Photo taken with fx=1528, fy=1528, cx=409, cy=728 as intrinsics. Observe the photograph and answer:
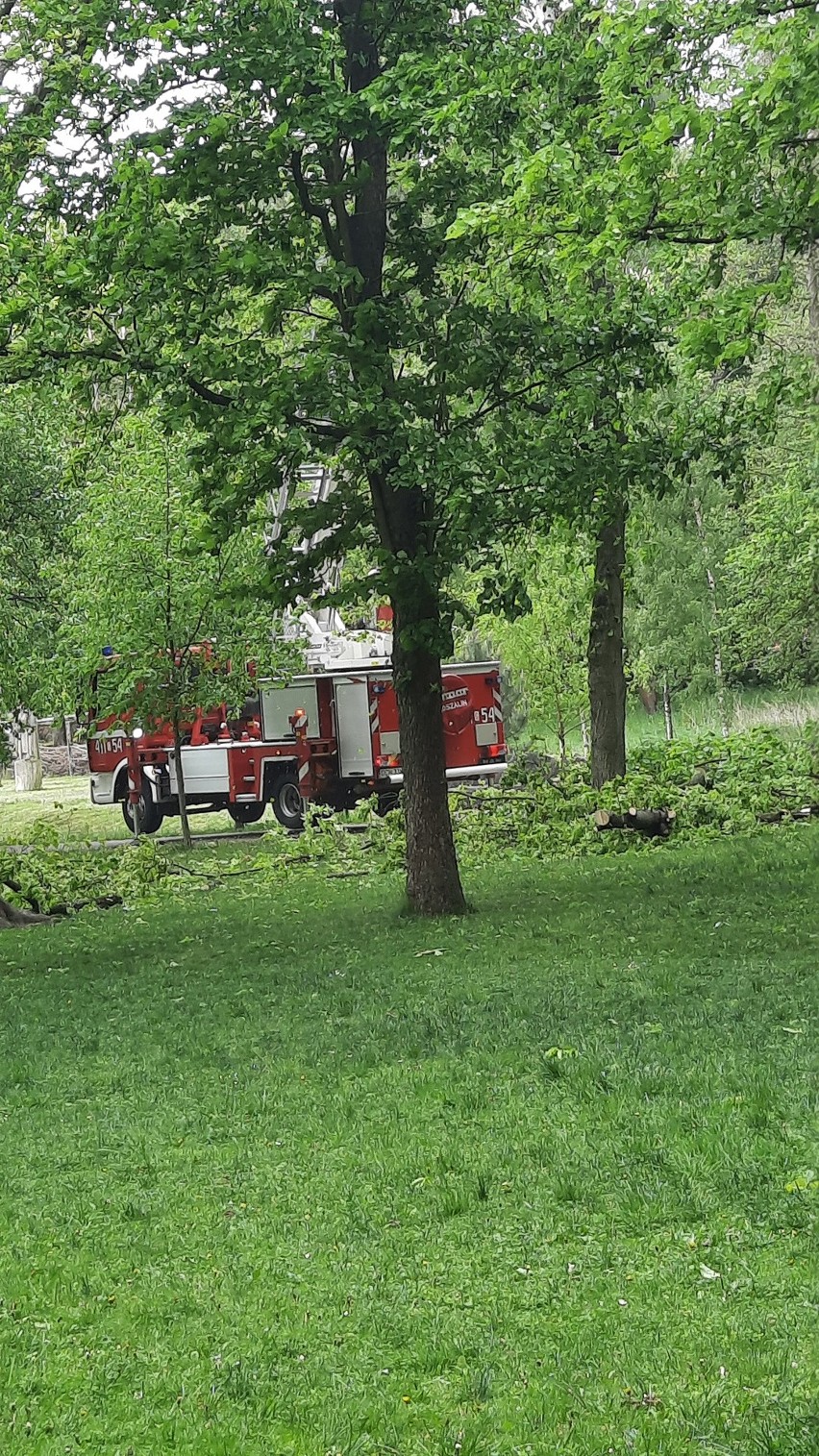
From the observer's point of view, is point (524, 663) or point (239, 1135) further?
point (524, 663)

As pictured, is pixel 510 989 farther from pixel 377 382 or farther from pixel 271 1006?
pixel 377 382

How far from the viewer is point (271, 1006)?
955 centimetres

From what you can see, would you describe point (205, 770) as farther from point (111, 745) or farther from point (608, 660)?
point (608, 660)

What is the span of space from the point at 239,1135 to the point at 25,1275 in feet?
5.29

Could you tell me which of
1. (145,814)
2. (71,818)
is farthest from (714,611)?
(71,818)

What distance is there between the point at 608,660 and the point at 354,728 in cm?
724

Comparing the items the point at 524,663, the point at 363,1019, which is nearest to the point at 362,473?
the point at 363,1019

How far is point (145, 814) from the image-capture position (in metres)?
26.4

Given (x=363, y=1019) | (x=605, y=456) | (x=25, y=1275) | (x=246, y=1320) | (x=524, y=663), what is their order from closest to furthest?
(x=246, y=1320)
(x=25, y=1275)
(x=363, y=1019)
(x=605, y=456)
(x=524, y=663)

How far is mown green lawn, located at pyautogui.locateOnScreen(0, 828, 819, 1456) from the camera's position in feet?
13.0

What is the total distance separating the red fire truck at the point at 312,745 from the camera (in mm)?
24906

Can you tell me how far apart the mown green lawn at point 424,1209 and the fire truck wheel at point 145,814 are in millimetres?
15939

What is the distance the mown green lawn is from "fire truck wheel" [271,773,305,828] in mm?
14844

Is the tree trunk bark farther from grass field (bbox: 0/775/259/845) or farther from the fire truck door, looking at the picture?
the fire truck door
